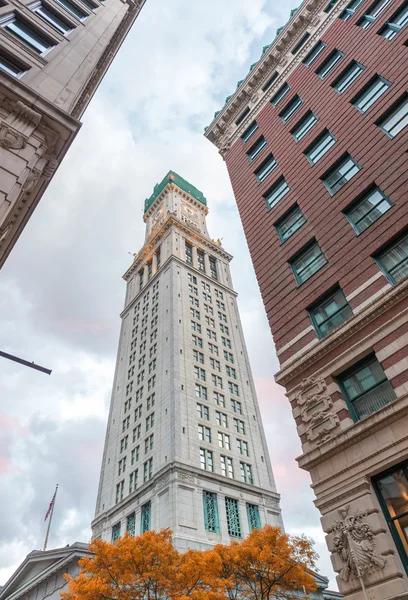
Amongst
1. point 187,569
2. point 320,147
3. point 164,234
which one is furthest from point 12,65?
point 164,234

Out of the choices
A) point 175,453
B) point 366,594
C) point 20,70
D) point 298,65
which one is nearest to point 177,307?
point 175,453

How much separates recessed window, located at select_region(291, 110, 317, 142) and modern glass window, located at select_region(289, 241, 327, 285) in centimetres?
806

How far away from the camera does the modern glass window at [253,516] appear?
51.6 metres

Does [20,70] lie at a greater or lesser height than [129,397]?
lesser

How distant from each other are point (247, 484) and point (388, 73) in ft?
159

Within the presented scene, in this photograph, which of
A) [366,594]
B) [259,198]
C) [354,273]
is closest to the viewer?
[366,594]

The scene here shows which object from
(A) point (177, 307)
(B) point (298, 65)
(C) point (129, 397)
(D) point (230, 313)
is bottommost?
(B) point (298, 65)

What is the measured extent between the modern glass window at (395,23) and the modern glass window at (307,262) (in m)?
12.1

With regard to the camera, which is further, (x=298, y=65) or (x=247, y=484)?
(x=247, y=484)

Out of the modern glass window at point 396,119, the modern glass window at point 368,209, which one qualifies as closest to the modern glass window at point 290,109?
the modern glass window at point 396,119

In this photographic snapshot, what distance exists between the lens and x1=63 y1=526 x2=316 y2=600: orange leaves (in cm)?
2728

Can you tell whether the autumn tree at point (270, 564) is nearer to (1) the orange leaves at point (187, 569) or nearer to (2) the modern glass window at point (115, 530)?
(1) the orange leaves at point (187, 569)

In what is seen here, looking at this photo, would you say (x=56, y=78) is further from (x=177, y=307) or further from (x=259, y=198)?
(x=177, y=307)

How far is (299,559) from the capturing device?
27984 millimetres
